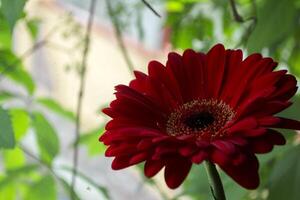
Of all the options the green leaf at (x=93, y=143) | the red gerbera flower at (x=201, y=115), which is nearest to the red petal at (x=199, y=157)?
the red gerbera flower at (x=201, y=115)

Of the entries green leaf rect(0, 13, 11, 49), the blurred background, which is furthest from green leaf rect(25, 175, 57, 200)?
green leaf rect(0, 13, 11, 49)

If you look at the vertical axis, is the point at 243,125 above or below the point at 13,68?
below

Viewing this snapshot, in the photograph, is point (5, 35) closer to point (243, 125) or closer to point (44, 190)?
point (44, 190)

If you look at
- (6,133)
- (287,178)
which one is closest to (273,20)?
(287,178)

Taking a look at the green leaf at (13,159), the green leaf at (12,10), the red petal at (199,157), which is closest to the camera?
the red petal at (199,157)

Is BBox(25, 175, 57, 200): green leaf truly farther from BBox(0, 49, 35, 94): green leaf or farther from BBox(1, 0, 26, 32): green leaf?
BBox(1, 0, 26, 32): green leaf

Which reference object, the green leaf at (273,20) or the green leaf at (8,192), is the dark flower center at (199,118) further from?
the green leaf at (8,192)
